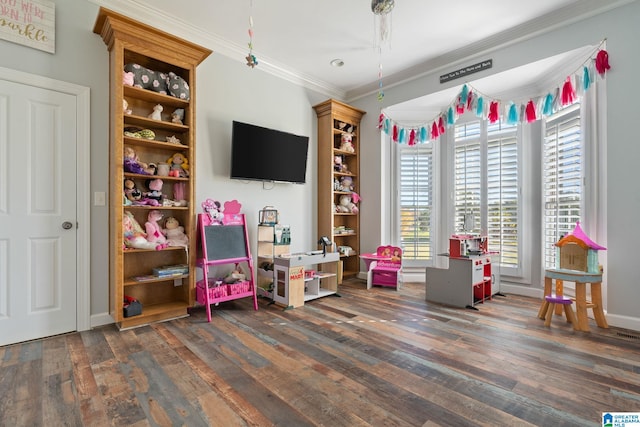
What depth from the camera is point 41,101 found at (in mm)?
2408

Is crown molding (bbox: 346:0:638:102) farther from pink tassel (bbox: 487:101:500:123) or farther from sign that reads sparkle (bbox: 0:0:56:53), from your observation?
sign that reads sparkle (bbox: 0:0:56:53)

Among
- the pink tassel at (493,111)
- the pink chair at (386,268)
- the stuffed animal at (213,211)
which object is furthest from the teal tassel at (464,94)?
the stuffed animal at (213,211)

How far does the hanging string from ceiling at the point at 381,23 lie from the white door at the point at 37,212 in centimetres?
259

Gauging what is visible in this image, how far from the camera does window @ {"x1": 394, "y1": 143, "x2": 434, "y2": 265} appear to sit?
4.47m

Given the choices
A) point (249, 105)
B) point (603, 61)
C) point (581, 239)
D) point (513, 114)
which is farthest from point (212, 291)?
point (603, 61)

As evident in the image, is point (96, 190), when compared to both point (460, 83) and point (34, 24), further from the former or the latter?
point (460, 83)

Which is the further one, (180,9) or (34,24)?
(180,9)

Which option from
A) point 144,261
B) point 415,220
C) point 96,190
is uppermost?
point 96,190

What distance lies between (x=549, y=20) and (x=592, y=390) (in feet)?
10.6

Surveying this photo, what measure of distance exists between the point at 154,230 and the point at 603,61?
430cm

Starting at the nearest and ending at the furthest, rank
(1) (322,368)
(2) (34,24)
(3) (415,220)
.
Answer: (1) (322,368)
(2) (34,24)
(3) (415,220)

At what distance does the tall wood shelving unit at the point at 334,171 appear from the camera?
170 inches

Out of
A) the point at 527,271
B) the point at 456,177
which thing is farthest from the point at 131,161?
the point at 527,271
